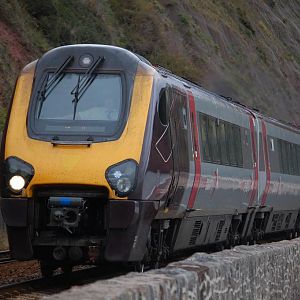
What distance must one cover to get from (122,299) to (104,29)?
35.7m

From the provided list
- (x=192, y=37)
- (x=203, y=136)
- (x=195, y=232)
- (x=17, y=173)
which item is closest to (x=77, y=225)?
(x=17, y=173)

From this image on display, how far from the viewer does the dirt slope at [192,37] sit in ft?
110

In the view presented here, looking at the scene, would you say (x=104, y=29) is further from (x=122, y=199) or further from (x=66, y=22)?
(x=122, y=199)

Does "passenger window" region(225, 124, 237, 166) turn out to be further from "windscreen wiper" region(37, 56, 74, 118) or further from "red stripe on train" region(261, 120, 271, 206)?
"windscreen wiper" region(37, 56, 74, 118)

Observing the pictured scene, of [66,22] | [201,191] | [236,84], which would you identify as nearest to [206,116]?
[201,191]

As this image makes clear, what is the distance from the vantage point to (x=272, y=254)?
326 inches

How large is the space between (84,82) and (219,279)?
5.93 meters

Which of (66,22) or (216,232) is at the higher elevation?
(66,22)

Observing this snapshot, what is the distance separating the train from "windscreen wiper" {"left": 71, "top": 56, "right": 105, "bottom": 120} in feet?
0.04

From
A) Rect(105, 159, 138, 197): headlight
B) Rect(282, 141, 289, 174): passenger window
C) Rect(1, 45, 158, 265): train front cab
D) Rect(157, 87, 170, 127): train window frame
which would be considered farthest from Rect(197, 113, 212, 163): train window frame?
Rect(282, 141, 289, 174): passenger window

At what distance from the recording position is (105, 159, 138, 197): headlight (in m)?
11.1

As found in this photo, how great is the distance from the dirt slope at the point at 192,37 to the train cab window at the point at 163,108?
1440cm

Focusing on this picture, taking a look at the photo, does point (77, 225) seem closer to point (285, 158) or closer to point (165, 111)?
point (165, 111)

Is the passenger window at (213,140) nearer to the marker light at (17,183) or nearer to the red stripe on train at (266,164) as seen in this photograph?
the red stripe on train at (266,164)
